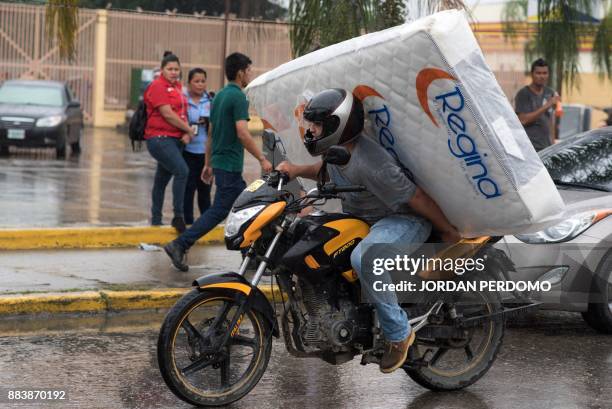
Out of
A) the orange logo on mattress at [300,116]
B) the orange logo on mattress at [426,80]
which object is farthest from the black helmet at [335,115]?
the orange logo on mattress at [300,116]

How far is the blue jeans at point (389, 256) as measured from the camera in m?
5.88

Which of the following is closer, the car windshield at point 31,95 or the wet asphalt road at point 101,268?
the wet asphalt road at point 101,268

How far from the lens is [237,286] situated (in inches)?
230

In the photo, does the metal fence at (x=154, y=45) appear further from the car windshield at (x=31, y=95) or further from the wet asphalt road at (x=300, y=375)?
the wet asphalt road at (x=300, y=375)

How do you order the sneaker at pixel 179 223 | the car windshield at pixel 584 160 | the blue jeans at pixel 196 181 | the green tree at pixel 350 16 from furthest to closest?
the blue jeans at pixel 196 181, the green tree at pixel 350 16, the sneaker at pixel 179 223, the car windshield at pixel 584 160

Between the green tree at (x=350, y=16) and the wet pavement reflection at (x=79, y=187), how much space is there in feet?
9.17

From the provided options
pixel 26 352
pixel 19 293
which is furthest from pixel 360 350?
pixel 19 293

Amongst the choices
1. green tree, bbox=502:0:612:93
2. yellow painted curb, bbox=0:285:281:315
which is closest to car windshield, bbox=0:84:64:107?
green tree, bbox=502:0:612:93

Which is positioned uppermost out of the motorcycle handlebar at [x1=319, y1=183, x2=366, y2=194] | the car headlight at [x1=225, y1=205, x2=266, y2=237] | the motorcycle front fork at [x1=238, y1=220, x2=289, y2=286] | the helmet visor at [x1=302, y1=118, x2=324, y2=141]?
the helmet visor at [x1=302, y1=118, x2=324, y2=141]

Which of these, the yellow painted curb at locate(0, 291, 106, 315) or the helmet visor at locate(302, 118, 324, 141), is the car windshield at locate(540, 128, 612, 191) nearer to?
the helmet visor at locate(302, 118, 324, 141)

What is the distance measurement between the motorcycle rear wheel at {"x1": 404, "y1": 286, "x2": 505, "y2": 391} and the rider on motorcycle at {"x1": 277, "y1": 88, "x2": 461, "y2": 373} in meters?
0.43

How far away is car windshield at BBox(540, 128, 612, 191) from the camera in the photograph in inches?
348

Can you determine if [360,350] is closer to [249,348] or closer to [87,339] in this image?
[249,348]

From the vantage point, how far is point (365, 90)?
19.5ft
